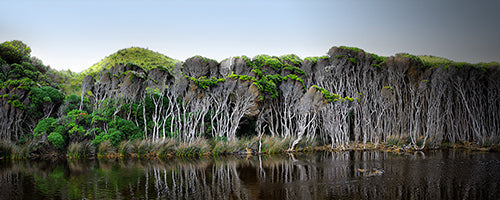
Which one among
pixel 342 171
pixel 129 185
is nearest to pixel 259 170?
pixel 342 171

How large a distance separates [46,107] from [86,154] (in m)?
4.99

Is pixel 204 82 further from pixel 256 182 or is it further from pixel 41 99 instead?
pixel 256 182

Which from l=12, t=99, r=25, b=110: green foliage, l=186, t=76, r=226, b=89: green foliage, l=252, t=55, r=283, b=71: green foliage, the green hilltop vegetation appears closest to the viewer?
l=12, t=99, r=25, b=110: green foliage

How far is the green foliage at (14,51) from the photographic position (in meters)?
27.5

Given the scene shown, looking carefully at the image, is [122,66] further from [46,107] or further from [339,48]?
[339,48]

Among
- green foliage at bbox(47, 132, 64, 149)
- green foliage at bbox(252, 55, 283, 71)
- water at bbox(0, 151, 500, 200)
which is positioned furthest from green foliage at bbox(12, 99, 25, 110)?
green foliage at bbox(252, 55, 283, 71)

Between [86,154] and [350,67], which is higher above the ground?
[350,67]

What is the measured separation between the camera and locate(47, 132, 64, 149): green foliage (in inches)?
708

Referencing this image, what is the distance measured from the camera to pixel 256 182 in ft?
35.2

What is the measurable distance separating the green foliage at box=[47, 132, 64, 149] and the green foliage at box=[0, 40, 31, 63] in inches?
561

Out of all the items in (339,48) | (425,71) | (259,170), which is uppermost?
(339,48)

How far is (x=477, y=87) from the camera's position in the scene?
26.1m

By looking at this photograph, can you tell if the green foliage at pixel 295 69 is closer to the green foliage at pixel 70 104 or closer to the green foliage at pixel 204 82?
the green foliage at pixel 204 82

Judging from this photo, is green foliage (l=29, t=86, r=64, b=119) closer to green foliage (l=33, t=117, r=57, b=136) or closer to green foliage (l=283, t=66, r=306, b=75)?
green foliage (l=33, t=117, r=57, b=136)
